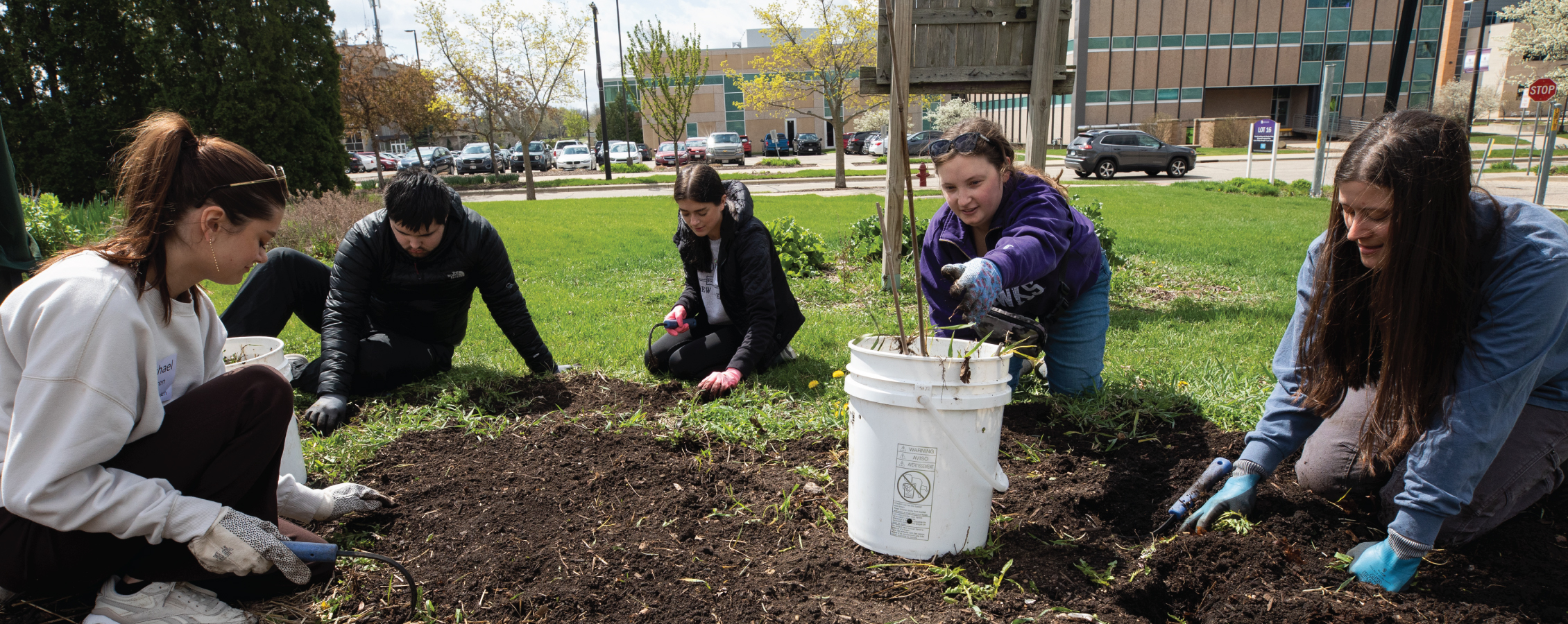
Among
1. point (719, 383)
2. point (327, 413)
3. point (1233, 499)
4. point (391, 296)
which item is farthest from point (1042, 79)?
point (327, 413)

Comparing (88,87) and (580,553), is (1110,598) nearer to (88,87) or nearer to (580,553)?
(580,553)

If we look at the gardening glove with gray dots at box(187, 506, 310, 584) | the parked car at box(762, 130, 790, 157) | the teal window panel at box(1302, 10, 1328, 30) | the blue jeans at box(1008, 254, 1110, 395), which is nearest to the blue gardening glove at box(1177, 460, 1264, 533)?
the blue jeans at box(1008, 254, 1110, 395)

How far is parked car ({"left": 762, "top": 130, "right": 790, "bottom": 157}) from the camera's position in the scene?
137 ft

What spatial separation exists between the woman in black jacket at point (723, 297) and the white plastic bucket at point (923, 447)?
4.98ft

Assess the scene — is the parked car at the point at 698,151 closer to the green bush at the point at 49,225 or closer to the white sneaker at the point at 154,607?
the green bush at the point at 49,225

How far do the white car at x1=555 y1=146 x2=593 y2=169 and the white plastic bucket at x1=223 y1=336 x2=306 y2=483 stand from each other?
3049 cm

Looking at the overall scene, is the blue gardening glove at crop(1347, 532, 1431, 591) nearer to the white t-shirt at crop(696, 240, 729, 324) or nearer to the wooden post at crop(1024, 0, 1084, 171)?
the white t-shirt at crop(696, 240, 729, 324)

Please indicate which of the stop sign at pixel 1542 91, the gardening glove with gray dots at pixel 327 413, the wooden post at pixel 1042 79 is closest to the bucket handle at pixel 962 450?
the gardening glove with gray dots at pixel 327 413

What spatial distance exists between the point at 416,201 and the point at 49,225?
213 inches

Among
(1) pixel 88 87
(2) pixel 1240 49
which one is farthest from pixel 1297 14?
(1) pixel 88 87

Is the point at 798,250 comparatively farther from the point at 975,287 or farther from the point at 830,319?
the point at 975,287

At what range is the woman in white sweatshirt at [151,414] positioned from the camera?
1.61m

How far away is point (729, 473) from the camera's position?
286 cm

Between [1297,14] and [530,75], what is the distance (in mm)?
38511
